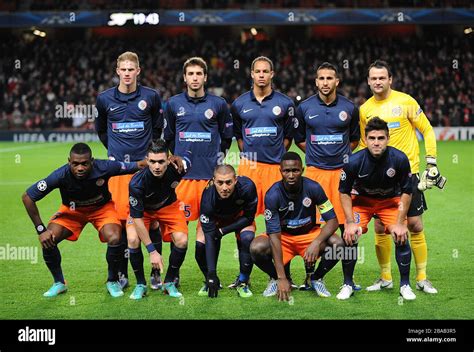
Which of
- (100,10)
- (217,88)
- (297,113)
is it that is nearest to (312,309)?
(297,113)

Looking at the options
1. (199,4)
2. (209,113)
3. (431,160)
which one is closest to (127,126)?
(209,113)

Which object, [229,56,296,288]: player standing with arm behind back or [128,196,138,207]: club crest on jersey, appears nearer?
[128,196,138,207]: club crest on jersey

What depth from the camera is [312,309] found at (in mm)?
5871

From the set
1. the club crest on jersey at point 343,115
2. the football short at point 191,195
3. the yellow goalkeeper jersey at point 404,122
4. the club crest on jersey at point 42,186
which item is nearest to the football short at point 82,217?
the club crest on jersey at point 42,186

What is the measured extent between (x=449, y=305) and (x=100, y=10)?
2862 cm

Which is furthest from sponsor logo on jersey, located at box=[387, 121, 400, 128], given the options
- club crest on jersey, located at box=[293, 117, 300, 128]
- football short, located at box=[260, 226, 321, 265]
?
football short, located at box=[260, 226, 321, 265]

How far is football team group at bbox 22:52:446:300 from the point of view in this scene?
20.6 feet

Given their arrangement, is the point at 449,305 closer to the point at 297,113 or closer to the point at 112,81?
the point at 297,113

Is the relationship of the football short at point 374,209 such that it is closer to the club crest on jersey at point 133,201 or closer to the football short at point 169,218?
the football short at point 169,218

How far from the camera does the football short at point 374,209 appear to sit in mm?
6445

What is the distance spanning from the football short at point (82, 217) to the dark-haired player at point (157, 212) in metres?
0.23

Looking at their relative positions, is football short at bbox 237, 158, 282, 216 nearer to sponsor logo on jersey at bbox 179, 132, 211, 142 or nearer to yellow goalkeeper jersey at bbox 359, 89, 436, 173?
sponsor logo on jersey at bbox 179, 132, 211, 142

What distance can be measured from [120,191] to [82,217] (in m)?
0.55

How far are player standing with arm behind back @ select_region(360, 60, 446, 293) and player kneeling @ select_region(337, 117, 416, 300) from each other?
292mm
